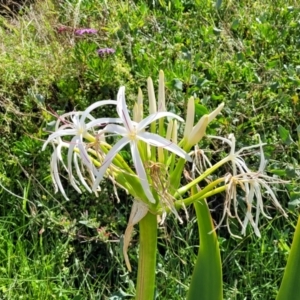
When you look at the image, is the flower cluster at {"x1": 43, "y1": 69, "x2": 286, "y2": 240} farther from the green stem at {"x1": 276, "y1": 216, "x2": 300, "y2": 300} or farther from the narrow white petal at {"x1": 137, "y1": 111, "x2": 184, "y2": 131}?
the green stem at {"x1": 276, "y1": 216, "x2": 300, "y2": 300}

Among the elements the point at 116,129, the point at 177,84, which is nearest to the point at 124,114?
the point at 116,129

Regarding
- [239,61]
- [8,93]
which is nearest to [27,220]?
[8,93]

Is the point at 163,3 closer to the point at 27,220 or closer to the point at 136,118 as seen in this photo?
the point at 27,220

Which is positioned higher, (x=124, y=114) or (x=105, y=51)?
(x=105, y=51)

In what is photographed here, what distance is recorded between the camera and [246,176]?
3.01 feet

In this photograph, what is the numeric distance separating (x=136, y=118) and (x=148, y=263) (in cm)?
21

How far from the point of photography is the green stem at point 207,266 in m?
1.00

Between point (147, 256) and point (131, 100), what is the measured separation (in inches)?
59.2

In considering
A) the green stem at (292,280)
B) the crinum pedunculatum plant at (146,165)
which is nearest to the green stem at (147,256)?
the crinum pedunculatum plant at (146,165)

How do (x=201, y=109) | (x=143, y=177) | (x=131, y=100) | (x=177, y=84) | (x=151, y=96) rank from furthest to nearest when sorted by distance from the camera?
(x=131, y=100) → (x=177, y=84) → (x=201, y=109) → (x=151, y=96) → (x=143, y=177)

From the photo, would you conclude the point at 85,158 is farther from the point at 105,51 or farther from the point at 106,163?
the point at 105,51

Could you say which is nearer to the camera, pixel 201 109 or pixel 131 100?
pixel 201 109

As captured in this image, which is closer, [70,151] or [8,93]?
[70,151]

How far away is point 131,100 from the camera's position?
2.34 metres
